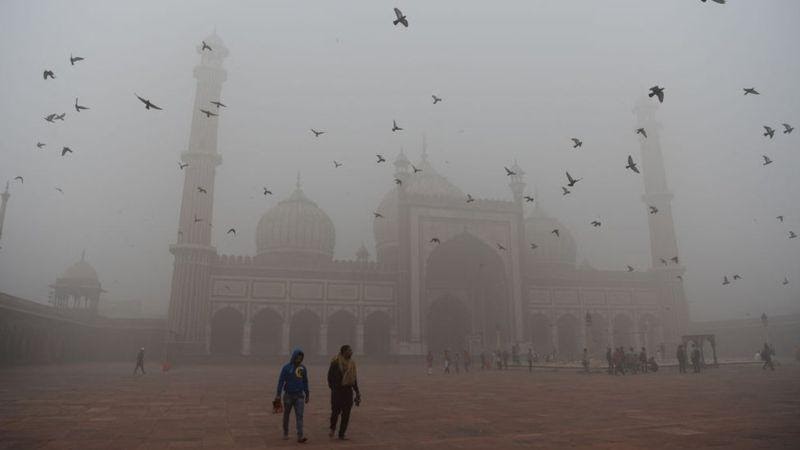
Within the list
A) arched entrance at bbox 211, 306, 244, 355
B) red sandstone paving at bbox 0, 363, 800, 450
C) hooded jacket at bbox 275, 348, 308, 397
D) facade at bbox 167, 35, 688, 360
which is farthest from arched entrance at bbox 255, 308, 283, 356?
hooded jacket at bbox 275, 348, 308, 397

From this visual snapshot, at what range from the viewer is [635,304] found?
36.1 m

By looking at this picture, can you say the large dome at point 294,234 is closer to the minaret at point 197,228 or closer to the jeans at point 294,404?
the minaret at point 197,228

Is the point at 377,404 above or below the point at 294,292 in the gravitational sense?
below

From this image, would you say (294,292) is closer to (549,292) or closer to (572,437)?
(549,292)

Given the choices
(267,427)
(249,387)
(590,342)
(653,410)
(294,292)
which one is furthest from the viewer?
(590,342)

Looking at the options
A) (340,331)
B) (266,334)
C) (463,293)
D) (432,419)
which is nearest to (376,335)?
(340,331)

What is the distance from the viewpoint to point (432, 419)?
696cm

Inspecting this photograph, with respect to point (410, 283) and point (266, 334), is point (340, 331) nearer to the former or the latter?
point (266, 334)

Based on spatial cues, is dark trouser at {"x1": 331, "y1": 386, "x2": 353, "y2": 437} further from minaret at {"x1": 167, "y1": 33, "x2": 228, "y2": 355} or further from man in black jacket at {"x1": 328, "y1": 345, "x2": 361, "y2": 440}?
minaret at {"x1": 167, "y1": 33, "x2": 228, "y2": 355}

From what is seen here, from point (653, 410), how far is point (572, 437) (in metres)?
2.84

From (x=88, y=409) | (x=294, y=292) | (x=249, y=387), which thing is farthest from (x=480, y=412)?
(x=294, y=292)

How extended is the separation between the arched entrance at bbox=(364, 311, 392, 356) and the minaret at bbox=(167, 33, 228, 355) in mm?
9379

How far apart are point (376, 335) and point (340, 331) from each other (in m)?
2.24

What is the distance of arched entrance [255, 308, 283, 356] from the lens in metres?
30.1
